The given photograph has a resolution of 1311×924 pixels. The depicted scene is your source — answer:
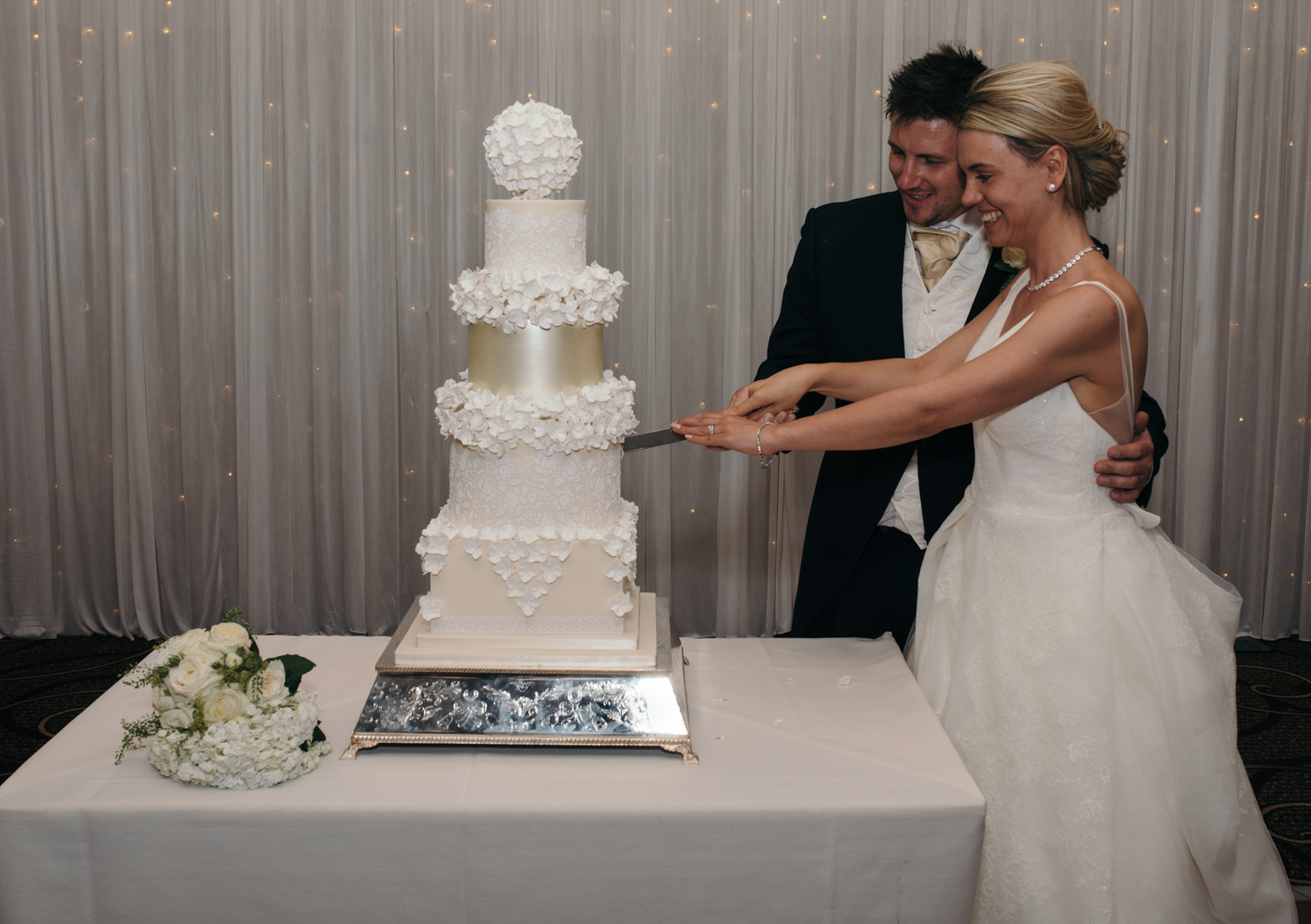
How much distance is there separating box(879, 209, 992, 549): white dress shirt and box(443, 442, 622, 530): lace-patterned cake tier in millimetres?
900

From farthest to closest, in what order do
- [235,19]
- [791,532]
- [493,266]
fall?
[791,532]
[235,19]
[493,266]

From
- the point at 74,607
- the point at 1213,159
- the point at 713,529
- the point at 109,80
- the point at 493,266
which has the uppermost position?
the point at 109,80

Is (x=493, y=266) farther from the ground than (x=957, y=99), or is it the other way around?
(x=957, y=99)

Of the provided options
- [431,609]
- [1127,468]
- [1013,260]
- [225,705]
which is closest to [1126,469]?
[1127,468]

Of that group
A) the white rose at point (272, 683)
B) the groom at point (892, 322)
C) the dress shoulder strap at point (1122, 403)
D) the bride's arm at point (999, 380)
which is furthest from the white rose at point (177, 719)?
the dress shoulder strap at point (1122, 403)

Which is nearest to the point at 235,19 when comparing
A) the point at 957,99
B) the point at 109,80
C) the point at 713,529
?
the point at 109,80

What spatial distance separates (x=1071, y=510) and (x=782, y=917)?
97 cm

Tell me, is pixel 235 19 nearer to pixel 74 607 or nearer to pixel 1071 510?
pixel 74 607

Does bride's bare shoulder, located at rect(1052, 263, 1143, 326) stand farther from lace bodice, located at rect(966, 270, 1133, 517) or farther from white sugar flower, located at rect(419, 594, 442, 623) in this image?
white sugar flower, located at rect(419, 594, 442, 623)

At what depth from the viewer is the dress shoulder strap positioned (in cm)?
202

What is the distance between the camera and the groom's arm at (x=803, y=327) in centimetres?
275

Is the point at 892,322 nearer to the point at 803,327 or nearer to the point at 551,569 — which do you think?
the point at 803,327

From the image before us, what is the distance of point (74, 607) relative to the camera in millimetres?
4566

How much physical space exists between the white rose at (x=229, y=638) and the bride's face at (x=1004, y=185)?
5.20ft
